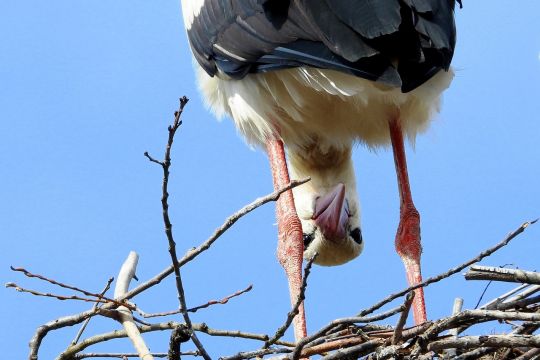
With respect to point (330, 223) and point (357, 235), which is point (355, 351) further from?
point (357, 235)

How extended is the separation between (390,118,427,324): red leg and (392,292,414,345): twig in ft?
6.35

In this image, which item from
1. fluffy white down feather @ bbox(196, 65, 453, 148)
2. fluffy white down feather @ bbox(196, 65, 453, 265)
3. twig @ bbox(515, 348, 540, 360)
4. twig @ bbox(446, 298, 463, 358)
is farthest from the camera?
fluffy white down feather @ bbox(196, 65, 453, 265)

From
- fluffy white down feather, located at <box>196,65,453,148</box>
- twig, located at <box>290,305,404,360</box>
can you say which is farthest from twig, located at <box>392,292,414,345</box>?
fluffy white down feather, located at <box>196,65,453,148</box>

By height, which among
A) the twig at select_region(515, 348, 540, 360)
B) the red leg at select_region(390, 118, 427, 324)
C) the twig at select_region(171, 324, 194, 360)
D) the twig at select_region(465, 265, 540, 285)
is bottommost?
the twig at select_region(515, 348, 540, 360)

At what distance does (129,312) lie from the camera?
4.74 meters

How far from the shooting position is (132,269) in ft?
16.2

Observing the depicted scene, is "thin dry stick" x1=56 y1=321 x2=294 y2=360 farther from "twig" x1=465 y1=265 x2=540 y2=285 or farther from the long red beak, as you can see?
the long red beak

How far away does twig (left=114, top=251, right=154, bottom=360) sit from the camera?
4.41 metres

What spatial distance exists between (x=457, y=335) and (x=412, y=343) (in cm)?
26

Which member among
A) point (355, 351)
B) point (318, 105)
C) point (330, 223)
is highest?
point (318, 105)

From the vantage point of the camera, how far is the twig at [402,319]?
4.54 m

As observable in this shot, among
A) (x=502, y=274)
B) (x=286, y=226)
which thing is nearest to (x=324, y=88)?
(x=286, y=226)

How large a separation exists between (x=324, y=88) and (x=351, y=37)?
57 centimetres

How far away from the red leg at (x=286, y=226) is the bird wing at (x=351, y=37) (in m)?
0.72
